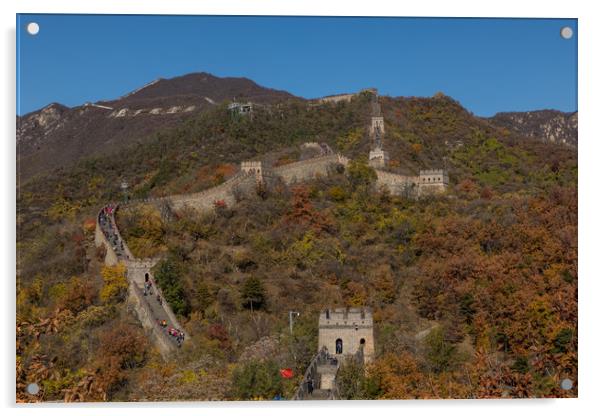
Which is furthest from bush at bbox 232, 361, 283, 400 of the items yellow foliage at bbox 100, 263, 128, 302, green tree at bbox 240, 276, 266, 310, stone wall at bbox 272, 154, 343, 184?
stone wall at bbox 272, 154, 343, 184

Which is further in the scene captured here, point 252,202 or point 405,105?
point 405,105

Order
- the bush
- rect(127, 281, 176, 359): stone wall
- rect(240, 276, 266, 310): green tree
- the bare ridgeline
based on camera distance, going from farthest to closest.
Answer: the bare ridgeline, rect(240, 276, 266, 310): green tree, rect(127, 281, 176, 359): stone wall, the bush

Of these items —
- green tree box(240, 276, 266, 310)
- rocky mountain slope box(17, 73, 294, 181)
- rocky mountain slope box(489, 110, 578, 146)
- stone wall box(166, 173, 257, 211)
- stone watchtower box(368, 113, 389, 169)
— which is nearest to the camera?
green tree box(240, 276, 266, 310)

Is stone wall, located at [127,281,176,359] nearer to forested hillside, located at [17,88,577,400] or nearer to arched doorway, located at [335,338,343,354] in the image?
forested hillside, located at [17,88,577,400]

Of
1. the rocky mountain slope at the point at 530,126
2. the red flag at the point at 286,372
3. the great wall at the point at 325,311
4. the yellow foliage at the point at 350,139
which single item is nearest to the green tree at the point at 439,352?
the great wall at the point at 325,311

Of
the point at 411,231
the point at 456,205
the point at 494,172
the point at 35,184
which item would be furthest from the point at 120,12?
the point at 494,172

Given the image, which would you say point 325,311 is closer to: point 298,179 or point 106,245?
point 106,245
